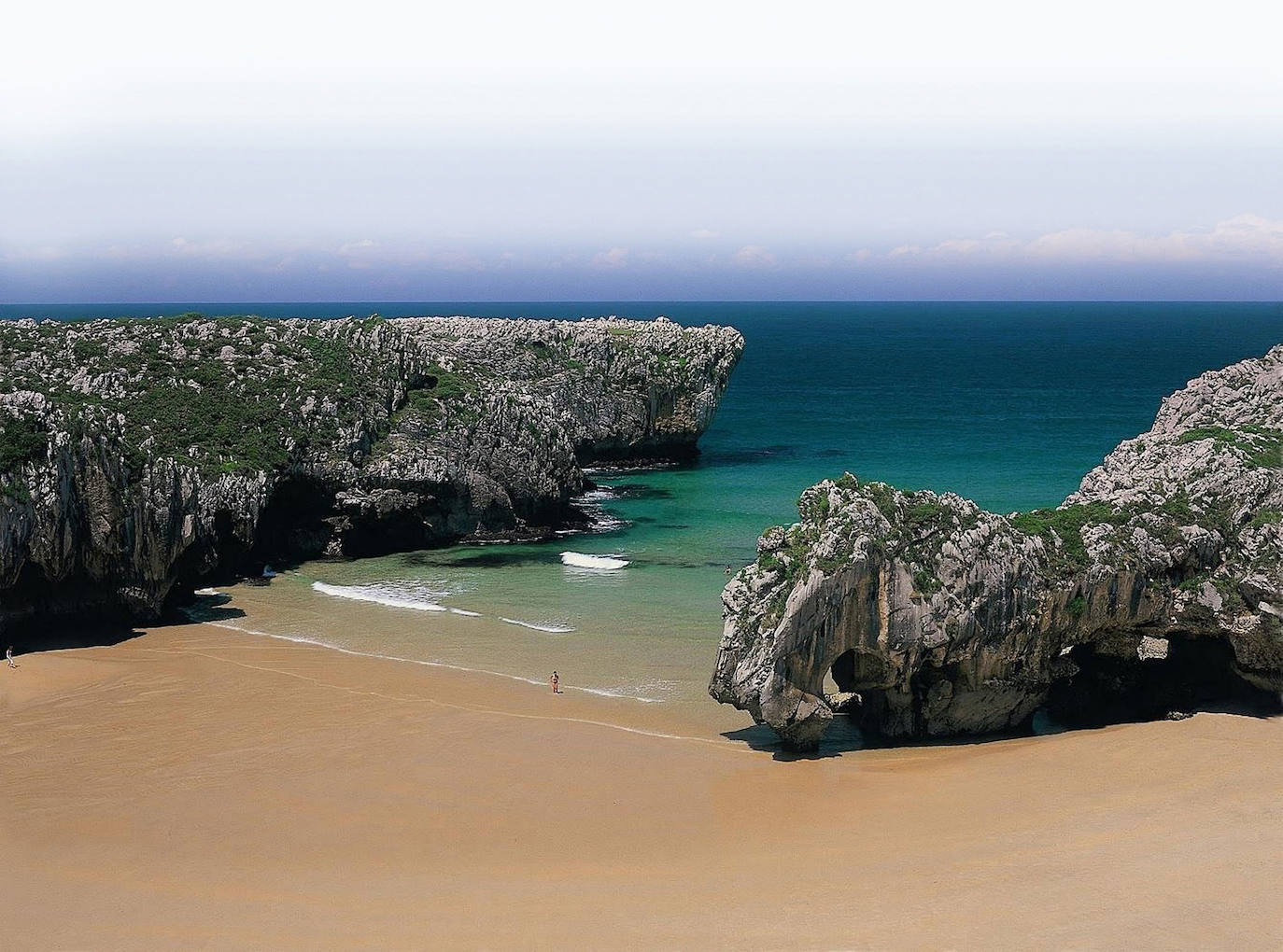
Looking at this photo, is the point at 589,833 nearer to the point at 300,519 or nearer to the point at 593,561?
the point at 593,561

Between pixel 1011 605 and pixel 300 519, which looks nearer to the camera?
pixel 1011 605

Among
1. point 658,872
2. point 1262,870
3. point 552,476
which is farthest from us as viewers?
point 552,476

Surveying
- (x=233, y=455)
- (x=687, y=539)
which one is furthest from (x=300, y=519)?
(x=687, y=539)

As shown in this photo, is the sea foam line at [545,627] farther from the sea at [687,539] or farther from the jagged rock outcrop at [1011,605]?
the jagged rock outcrop at [1011,605]

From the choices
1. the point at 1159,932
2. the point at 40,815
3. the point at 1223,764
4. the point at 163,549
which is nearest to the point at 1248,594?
the point at 1223,764

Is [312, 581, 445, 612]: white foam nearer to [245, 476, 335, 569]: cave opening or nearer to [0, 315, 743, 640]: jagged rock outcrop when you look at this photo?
[0, 315, 743, 640]: jagged rock outcrop

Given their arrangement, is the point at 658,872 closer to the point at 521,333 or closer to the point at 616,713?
the point at 616,713

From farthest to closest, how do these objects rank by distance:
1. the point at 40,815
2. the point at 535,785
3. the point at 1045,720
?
the point at 1045,720
the point at 535,785
the point at 40,815
